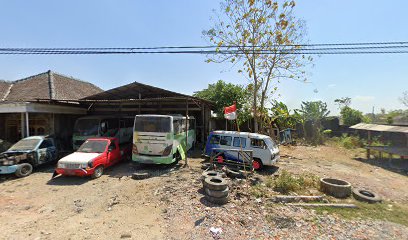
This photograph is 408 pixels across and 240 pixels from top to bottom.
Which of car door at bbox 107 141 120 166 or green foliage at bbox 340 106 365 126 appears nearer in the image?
car door at bbox 107 141 120 166

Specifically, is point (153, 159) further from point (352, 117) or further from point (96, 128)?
point (352, 117)

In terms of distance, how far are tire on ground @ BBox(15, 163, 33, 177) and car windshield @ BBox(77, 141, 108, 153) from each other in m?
Result: 2.14

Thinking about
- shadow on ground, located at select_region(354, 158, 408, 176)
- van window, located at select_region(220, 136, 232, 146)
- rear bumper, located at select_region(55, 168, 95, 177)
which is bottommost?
shadow on ground, located at select_region(354, 158, 408, 176)

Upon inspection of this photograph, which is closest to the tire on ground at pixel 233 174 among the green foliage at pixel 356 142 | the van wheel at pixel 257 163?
the van wheel at pixel 257 163

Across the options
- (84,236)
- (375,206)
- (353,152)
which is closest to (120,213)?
(84,236)

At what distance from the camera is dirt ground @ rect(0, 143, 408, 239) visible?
198 inches

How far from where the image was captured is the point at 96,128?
12.7 metres

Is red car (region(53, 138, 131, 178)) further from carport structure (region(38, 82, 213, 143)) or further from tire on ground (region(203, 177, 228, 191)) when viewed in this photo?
tire on ground (region(203, 177, 228, 191))

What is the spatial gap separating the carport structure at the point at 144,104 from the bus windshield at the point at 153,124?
419 centimetres

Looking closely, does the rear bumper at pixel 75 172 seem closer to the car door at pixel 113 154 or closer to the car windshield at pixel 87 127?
the car door at pixel 113 154

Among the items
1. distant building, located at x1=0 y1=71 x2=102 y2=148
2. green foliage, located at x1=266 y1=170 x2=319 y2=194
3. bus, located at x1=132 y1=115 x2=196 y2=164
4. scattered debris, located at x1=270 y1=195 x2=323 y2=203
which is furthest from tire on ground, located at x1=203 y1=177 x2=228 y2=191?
distant building, located at x1=0 y1=71 x2=102 y2=148

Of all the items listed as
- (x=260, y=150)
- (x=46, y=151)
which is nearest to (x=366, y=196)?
(x=260, y=150)

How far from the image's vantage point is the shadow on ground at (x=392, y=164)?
11.5m

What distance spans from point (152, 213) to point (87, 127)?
29.1 feet
